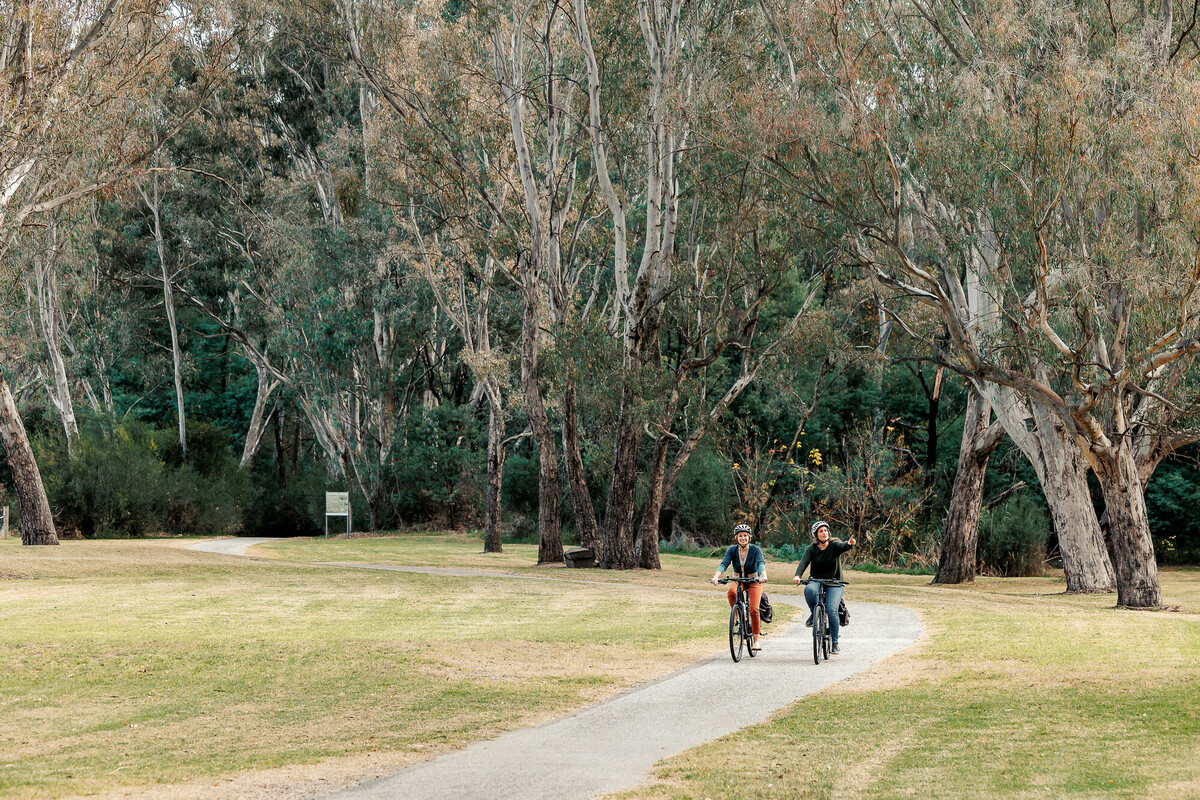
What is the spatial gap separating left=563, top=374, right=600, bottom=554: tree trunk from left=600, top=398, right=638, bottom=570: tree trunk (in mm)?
748

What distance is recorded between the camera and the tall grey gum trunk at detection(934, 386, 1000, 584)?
979 inches

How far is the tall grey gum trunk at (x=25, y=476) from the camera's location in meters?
27.6

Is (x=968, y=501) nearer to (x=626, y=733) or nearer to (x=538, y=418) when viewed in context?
(x=538, y=418)

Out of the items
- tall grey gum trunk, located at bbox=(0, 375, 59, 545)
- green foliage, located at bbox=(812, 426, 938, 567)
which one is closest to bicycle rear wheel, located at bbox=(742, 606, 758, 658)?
green foliage, located at bbox=(812, 426, 938, 567)

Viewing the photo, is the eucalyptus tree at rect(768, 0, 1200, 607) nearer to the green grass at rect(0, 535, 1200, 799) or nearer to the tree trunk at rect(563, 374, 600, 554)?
the green grass at rect(0, 535, 1200, 799)

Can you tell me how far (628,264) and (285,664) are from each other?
66.3ft

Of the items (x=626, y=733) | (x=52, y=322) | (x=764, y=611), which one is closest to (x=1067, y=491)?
(x=764, y=611)

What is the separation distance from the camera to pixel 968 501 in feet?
81.7

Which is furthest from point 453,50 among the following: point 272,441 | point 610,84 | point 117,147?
point 272,441

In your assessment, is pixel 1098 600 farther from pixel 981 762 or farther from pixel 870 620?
pixel 981 762

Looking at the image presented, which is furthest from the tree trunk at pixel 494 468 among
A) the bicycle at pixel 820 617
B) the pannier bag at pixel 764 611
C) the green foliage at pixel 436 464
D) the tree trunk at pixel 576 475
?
the bicycle at pixel 820 617

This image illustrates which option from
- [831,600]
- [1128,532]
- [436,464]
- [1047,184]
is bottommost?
[831,600]

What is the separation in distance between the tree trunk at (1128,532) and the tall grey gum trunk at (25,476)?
23176 mm

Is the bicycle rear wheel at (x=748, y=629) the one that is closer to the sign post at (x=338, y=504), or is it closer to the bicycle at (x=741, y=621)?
the bicycle at (x=741, y=621)
